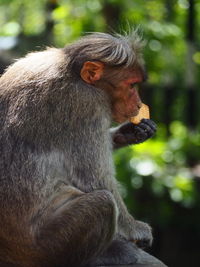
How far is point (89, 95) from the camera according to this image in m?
6.37

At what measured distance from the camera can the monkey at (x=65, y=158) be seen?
5.90 meters

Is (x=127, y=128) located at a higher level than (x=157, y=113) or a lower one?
higher

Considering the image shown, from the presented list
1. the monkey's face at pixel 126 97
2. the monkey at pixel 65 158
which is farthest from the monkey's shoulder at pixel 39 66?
the monkey's face at pixel 126 97

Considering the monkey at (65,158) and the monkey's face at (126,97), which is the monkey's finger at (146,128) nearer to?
the monkey's face at (126,97)

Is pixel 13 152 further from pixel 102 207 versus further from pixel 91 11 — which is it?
pixel 91 11

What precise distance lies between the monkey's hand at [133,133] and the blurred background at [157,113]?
2.79 m

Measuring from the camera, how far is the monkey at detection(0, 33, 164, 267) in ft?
19.4

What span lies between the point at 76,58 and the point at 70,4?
7.59 m

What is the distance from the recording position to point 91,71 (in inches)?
253

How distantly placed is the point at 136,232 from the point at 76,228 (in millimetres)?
809

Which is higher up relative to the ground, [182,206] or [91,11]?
[91,11]

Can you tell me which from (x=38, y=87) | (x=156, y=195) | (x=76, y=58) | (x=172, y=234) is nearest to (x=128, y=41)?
(x=76, y=58)

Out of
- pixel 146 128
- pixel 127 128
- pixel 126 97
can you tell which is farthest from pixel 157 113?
pixel 126 97

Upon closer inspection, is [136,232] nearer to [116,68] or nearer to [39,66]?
[116,68]
